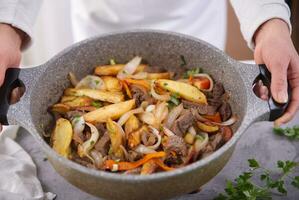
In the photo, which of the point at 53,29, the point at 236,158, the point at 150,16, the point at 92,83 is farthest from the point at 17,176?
the point at 53,29

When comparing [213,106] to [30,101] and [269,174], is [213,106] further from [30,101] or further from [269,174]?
[30,101]

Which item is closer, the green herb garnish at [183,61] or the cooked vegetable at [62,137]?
the cooked vegetable at [62,137]

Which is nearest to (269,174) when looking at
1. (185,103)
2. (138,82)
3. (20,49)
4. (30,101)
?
(185,103)

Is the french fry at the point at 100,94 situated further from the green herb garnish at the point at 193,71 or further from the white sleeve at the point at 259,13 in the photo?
the white sleeve at the point at 259,13

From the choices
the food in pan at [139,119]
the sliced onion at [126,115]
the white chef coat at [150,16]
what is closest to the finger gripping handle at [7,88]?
the food in pan at [139,119]

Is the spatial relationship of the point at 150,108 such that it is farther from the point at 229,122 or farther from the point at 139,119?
the point at 229,122

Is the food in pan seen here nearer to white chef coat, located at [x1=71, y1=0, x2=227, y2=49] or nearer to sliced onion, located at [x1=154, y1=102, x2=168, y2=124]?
sliced onion, located at [x1=154, y1=102, x2=168, y2=124]

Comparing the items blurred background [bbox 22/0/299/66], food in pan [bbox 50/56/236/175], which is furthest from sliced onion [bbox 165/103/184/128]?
blurred background [bbox 22/0/299/66]
